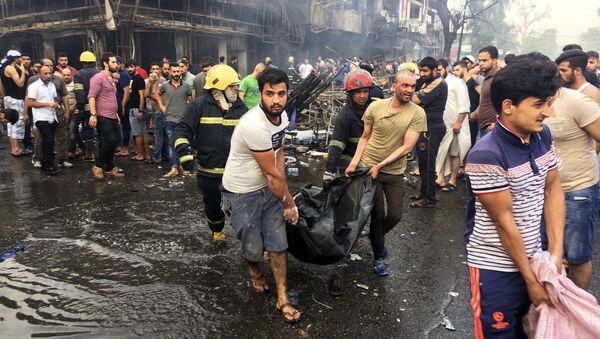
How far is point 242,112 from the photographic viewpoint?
14.3 feet

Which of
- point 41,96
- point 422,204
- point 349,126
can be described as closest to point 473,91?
point 422,204

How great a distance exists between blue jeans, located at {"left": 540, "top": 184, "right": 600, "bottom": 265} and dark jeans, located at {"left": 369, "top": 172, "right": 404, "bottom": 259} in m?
1.38

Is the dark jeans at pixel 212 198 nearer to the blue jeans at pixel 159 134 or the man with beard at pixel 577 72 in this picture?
the man with beard at pixel 577 72

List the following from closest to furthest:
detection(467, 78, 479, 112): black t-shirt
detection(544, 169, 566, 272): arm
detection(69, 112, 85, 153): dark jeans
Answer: detection(544, 169, 566, 272): arm, detection(467, 78, 479, 112): black t-shirt, detection(69, 112, 85, 153): dark jeans

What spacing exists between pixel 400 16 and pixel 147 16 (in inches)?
1208

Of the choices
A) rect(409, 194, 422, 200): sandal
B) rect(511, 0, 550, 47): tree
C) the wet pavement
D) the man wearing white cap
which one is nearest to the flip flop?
rect(409, 194, 422, 200): sandal

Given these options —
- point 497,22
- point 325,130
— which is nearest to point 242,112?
point 325,130

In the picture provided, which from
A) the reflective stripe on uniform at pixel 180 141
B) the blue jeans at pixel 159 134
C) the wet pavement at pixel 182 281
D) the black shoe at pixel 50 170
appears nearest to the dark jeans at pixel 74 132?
the black shoe at pixel 50 170

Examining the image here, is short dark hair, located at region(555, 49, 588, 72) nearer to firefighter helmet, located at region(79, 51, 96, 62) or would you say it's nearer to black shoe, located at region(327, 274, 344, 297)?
black shoe, located at region(327, 274, 344, 297)

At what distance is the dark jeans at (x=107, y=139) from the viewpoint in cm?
707

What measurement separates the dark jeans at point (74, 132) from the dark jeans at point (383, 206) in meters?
6.93

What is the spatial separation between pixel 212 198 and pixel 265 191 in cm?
122

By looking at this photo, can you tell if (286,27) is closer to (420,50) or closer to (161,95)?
(161,95)

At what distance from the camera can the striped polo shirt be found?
1.91m
